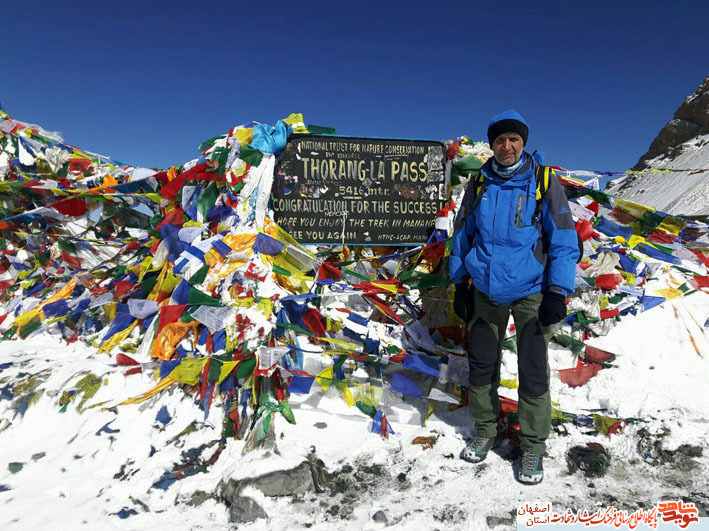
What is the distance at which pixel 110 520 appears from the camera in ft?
8.60

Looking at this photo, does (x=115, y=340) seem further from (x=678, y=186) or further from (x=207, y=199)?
(x=678, y=186)

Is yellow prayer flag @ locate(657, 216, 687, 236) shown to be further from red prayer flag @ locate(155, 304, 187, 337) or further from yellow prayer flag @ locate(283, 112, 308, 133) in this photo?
red prayer flag @ locate(155, 304, 187, 337)

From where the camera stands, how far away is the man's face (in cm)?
290

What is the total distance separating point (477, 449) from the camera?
3057mm

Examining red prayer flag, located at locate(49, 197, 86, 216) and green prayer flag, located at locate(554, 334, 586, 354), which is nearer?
green prayer flag, located at locate(554, 334, 586, 354)

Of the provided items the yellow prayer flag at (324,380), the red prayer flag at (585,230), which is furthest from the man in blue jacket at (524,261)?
the red prayer flag at (585,230)

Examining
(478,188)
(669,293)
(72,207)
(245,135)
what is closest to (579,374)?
(669,293)

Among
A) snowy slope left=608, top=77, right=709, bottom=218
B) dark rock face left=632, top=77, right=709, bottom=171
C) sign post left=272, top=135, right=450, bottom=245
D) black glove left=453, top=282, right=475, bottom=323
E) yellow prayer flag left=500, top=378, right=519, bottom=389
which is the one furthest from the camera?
dark rock face left=632, top=77, right=709, bottom=171

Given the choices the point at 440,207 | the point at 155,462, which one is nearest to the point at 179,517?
the point at 155,462

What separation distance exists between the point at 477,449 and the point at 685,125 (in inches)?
2836

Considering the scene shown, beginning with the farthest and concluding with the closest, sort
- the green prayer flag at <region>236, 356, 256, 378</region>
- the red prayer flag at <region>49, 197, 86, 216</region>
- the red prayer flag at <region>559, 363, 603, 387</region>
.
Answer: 1. the red prayer flag at <region>49, 197, 86, 216</region>
2. the red prayer flag at <region>559, 363, 603, 387</region>
3. the green prayer flag at <region>236, 356, 256, 378</region>

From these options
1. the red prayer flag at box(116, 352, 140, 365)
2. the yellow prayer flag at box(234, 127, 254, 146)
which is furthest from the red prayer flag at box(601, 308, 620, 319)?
the red prayer flag at box(116, 352, 140, 365)

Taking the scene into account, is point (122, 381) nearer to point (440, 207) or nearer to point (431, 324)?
point (431, 324)

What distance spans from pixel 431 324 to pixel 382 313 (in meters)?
0.56
